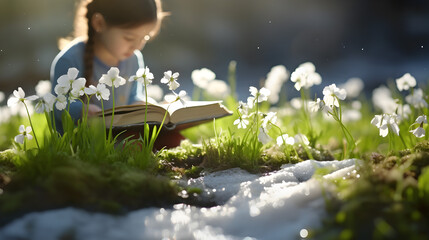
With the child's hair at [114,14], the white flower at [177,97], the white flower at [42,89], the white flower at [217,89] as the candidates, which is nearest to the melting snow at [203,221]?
the white flower at [177,97]

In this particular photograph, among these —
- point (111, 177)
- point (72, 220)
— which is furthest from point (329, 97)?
point (72, 220)

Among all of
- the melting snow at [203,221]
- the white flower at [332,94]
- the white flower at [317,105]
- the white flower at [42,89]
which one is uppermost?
the white flower at [42,89]

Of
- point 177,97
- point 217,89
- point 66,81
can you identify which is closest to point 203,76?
point 217,89

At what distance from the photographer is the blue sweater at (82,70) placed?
3291 millimetres

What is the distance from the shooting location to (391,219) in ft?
4.98

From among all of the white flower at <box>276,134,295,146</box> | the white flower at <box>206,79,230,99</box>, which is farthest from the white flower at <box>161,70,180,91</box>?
the white flower at <box>206,79,230,99</box>

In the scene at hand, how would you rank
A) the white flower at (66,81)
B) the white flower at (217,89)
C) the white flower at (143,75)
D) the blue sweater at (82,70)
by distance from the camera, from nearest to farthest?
the white flower at (66,81) → the white flower at (143,75) → the blue sweater at (82,70) → the white flower at (217,89)

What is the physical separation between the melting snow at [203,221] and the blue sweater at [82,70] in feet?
4.50

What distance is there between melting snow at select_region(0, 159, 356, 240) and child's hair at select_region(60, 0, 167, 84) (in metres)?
1.88

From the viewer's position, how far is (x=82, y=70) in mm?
3504

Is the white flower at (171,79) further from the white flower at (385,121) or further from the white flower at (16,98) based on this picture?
the white flower at (385,121)

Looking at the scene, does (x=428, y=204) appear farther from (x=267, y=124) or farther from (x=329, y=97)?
(x=267, y=124)

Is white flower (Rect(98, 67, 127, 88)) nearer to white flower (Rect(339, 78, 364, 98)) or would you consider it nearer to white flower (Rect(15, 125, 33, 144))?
white flower (Rect(15, 125, 33, 144))

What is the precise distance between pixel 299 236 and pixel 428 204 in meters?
0.46
